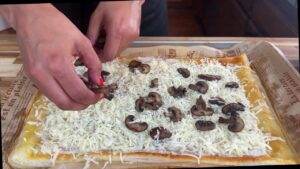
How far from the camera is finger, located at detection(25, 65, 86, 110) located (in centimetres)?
74

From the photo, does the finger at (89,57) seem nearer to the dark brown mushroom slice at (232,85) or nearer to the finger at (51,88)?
the finger at (51,88)

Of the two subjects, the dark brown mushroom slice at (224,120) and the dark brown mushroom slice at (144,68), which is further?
the dark brown mushroom slice at (144,68)

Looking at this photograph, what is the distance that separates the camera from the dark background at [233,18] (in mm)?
1480

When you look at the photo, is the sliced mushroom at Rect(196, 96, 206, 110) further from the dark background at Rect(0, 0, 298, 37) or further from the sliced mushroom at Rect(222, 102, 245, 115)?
the dark background at Rect(0, 0, 298, 37)

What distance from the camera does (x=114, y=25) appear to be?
983mm

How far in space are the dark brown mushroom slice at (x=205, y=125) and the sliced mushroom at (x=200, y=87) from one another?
139mm

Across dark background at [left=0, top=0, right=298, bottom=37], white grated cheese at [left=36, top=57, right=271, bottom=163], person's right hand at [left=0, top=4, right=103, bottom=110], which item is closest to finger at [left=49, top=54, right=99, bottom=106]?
person's right hand at [left=0, top=4, right=103, bottom=110]

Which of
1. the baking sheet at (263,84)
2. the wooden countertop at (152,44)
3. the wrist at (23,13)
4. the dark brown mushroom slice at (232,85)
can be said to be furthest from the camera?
the wooden countertop at (152,44)

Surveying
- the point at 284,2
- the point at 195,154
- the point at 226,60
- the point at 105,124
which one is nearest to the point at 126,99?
the point at 105,124

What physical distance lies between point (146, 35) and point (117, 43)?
434mm

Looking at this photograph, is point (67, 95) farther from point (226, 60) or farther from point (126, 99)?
point (226, 60)

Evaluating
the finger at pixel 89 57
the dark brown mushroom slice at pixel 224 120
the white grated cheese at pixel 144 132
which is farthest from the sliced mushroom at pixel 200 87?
the finger at pixel 89 57

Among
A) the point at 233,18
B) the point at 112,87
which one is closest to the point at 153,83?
the point at 112,87

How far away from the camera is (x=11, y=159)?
0.92 metres
